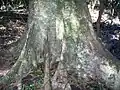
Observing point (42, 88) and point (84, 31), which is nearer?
point (42, 88)

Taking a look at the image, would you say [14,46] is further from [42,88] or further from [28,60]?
[42,88]

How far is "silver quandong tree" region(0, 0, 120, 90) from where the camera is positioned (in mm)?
4781

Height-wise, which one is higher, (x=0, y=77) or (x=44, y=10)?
(x=44, y=10)

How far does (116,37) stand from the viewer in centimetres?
958

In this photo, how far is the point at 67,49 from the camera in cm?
490

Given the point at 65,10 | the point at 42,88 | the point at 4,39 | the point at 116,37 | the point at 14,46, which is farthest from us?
the point at 116,37

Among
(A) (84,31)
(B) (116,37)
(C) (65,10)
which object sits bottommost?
(B) (116,37)

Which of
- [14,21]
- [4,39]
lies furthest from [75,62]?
[14,21]

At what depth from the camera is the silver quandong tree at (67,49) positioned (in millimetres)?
4781

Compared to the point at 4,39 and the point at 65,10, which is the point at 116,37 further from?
the point at 65,10

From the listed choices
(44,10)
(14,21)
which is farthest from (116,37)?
(44,10)

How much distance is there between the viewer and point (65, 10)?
4914mm

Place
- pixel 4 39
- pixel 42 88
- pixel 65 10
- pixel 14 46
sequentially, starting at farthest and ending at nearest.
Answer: pixel 4 39 → pixel 14 46 → pixel 65 10 → pixel 42 88

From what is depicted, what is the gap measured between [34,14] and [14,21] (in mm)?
5112
